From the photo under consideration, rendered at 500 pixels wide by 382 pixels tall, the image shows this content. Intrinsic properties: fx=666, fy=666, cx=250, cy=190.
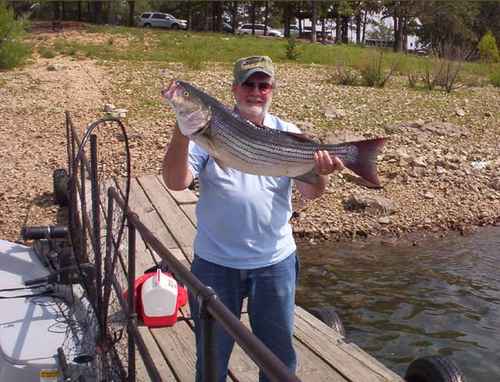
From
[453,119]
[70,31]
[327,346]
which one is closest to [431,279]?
[327,346]

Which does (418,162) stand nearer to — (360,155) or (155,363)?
(155,363)

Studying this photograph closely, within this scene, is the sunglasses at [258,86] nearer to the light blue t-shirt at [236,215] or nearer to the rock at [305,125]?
the light blue t-shirt at [236,215]

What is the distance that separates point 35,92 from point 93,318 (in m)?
11.9

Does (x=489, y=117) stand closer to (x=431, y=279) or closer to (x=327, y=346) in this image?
(x=431, y=279)

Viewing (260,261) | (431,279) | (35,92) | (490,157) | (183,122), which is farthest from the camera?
(35,92)

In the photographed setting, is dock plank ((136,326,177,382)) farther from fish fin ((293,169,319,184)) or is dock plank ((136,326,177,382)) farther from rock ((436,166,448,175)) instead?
rock ((436,166,448,175))

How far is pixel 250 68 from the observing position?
3.04 metres

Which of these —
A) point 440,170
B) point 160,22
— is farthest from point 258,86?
point 160,22

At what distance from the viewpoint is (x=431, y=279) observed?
895 cm

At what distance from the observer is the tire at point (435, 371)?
4.70 m

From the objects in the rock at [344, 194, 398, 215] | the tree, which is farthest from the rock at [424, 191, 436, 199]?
the tree

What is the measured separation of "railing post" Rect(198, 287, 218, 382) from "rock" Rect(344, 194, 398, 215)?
29.5 ft

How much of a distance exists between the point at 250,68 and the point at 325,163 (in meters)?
0.55

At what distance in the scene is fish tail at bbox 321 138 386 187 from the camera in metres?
3.08
